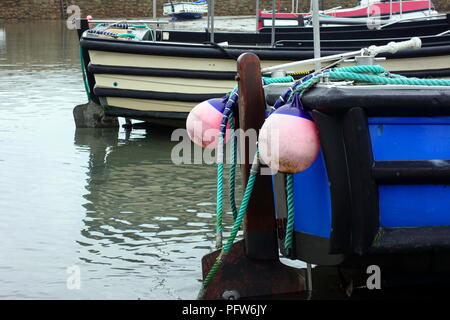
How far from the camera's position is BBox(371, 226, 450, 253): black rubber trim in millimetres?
4059

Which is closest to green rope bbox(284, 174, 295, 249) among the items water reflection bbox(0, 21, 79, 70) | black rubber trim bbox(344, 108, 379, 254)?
black rubber trim bbox(344, 108, 379, 254)

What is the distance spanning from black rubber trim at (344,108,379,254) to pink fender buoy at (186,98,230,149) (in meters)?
0.96

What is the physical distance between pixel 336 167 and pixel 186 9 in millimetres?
34593

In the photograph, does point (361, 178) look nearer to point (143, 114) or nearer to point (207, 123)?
point (207, 123)

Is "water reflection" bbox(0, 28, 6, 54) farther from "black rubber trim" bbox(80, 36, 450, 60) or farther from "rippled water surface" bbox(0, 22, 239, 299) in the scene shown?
"black rubber trim" bbox(80, 36, 450, 60)

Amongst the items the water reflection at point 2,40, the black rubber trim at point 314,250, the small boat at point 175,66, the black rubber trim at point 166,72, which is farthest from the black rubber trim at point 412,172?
the water reflection at point 2,40

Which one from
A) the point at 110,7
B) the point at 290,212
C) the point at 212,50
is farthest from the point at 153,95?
the point at 110,7

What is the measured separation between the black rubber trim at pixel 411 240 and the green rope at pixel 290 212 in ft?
1.55

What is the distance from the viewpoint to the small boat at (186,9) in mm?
37188

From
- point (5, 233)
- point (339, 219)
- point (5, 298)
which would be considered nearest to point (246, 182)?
point (339, 219)

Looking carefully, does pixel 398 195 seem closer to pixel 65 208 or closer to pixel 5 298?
pixel 5 298

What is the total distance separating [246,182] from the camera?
470 centimetres

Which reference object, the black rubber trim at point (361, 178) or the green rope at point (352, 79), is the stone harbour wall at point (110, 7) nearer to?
the green rope at point (352, 79)

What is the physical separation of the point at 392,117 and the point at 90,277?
77.1 inches
